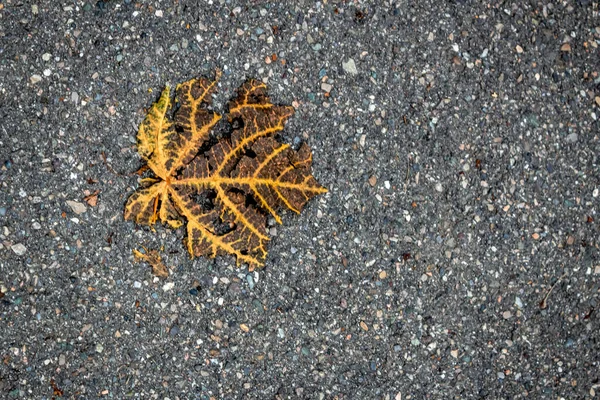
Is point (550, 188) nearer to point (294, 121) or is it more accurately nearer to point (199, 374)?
point (294, 121)

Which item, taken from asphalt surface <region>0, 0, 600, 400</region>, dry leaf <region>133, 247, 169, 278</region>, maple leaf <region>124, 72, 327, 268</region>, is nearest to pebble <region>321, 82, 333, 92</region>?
asphalt surface <region>0, 0, 600, 400</region>

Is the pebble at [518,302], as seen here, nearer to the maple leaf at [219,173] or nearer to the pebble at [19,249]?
the maple leaf at [219,173]

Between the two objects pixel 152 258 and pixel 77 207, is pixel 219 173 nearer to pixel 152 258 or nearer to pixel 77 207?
pixel 152 258

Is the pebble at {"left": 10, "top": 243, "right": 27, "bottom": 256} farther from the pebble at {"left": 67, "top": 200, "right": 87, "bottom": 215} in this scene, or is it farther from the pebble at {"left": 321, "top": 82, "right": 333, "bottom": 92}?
the pebble at {"left": 321, "top": 82, "right": 333, "bottom": 92}

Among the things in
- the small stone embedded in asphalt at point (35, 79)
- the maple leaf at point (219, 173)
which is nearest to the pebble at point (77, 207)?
the maple leaf at point (219, 173)

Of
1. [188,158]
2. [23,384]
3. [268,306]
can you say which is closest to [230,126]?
[188,158]
